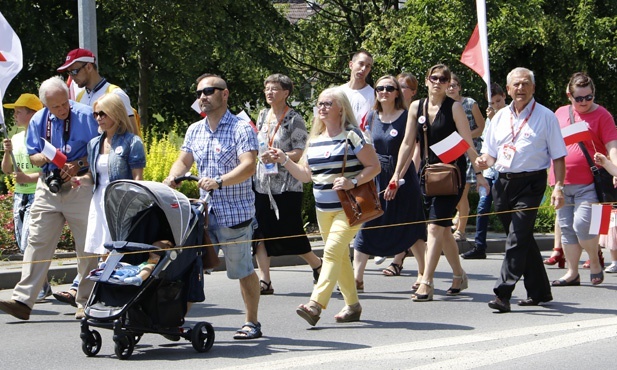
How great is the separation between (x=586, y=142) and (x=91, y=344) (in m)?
5.24

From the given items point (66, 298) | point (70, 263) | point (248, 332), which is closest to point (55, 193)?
point (66, 298)

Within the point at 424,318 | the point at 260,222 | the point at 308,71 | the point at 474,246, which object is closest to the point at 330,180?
the point at 424,318

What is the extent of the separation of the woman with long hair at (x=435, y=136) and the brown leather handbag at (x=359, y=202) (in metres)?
1.43

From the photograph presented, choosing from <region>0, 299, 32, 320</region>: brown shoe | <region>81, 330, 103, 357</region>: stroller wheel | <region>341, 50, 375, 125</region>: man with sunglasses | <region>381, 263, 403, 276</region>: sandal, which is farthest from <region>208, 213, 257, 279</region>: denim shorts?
<region>381, 263, 403, 276</region>: sandal

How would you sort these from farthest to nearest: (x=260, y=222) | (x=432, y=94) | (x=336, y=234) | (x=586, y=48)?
(x=586, y=48) → (x=260, y=222) → (x=432, y=94) → (x=336, y=234)

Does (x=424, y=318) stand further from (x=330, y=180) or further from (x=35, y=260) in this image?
(x=35, y=260)

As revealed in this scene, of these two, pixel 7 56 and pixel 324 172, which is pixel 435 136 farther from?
pixel 7 56

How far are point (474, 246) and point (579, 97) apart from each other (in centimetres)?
354

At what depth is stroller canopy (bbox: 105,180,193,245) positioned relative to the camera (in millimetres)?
7238

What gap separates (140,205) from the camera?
741 cm

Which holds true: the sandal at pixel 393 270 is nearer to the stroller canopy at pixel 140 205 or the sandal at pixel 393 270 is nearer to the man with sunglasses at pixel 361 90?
the man with sunglasses at pixel 361 90

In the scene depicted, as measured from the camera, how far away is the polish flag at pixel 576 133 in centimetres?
999

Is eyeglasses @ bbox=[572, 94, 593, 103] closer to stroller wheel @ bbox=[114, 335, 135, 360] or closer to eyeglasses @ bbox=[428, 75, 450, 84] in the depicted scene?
eyeglasses @ bbox=[428, 75, 450, 84]

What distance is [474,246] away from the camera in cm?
1348
